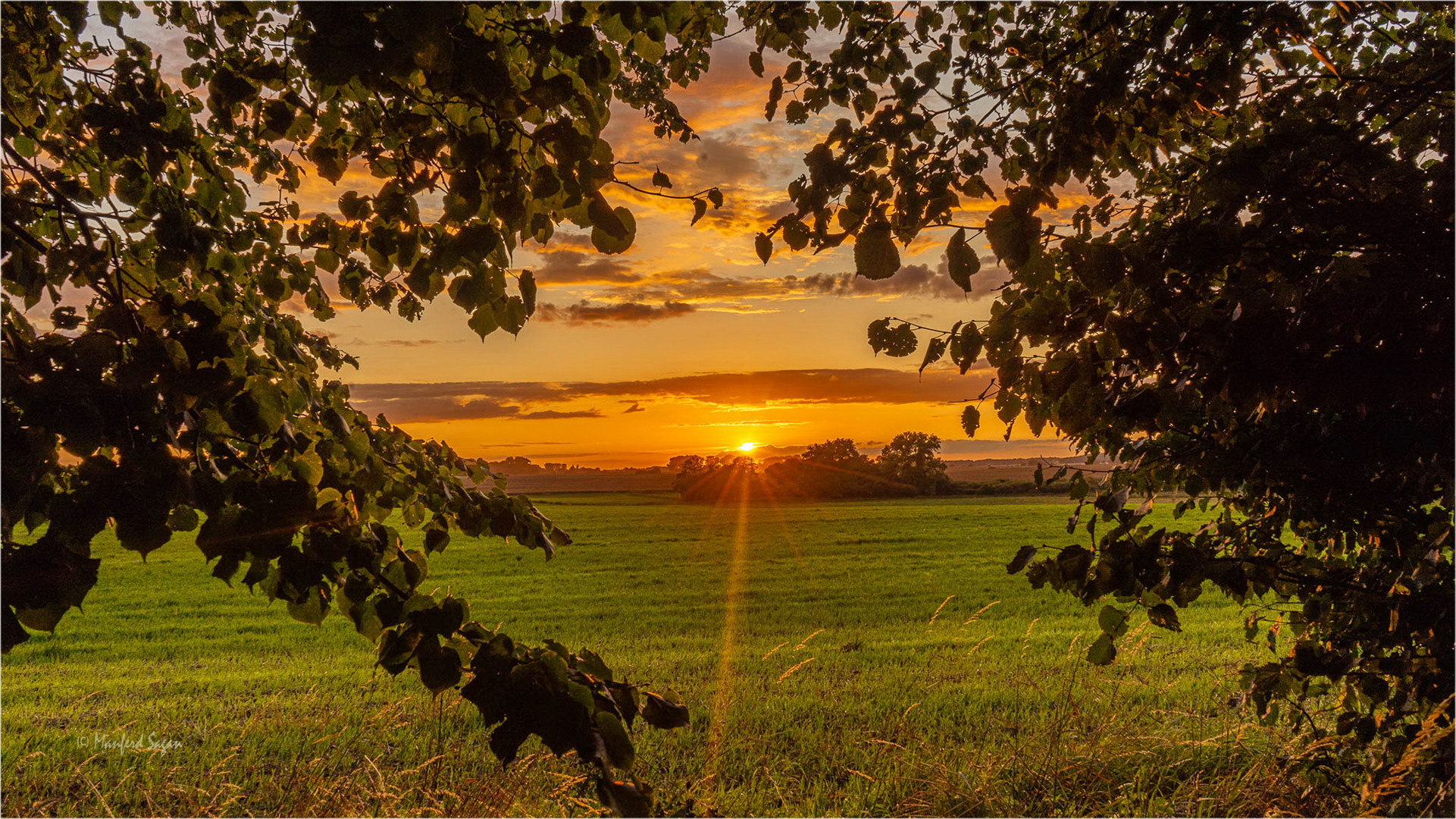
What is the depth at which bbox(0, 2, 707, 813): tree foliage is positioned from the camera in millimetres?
1566

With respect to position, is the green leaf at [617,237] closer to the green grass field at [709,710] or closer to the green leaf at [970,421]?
the green leaf at [970,421]

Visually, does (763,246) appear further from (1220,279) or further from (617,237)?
(1220,279)

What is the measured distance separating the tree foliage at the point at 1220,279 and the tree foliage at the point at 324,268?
690mm

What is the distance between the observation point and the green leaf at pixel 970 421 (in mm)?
2363

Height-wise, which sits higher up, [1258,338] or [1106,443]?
[1258,338]

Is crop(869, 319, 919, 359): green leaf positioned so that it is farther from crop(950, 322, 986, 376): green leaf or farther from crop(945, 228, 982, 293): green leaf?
crop(945, 228, 982, 293): green leaf

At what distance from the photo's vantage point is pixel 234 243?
282 cm

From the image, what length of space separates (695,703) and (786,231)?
624 cm

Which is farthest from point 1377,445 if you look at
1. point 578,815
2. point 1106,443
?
point 578,815

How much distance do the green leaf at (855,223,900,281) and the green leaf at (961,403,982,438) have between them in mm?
878

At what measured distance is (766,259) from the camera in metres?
1.88

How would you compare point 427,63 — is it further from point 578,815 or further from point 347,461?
point 578,815
